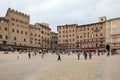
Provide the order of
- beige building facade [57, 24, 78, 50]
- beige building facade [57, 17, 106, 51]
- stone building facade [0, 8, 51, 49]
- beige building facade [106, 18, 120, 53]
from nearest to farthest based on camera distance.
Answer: stone building facade [0, 8, 51, 49]
beige building facade [106, 18, 120, 53]
beige building facade [57, 17, 106, 51]
beige building facade [57, 24, 78, 50]

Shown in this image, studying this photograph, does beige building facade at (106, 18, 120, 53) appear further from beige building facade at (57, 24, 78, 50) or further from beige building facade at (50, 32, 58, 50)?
beige building facade at (50, 32, 58, 50)

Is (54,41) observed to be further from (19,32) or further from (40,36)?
(19,32)

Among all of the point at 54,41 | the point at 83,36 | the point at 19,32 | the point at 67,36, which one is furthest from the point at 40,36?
the point at 83,36

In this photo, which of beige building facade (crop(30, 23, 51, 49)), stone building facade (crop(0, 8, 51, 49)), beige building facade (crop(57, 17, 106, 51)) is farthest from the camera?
beige building facade (crop(57, 17, 106, 51))

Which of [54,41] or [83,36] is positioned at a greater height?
[83,36]

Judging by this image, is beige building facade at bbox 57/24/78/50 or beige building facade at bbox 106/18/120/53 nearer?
beige building facade at bbox 106/18/120/53

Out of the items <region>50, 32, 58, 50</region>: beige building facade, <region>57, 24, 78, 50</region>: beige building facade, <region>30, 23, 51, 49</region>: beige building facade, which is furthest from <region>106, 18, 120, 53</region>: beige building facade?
→ <region>50, 32, 58, 50</region>: beige building facade

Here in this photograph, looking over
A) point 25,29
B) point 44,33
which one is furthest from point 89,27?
point 25,29

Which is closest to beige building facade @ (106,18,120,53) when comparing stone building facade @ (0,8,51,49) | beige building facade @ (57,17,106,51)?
beige building facade @ (57,17,106,51)

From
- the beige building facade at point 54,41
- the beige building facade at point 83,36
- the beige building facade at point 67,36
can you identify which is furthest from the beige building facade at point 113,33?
the beige building facade at point 54,41

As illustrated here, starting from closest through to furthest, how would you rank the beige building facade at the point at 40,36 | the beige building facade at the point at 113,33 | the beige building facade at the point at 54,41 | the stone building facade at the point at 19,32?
1. the stone building facade at the point at 19,32
2. the beige building facade at the point at 113,33
3. the beige building facade at the point at 40,36
4. the beige building facade at the point at 54,41

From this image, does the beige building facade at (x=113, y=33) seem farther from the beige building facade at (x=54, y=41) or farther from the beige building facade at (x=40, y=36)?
the beige building facade at (x=54, y=41)

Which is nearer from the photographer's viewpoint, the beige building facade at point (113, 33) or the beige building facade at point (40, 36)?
the beige building facade at point (113, 33)

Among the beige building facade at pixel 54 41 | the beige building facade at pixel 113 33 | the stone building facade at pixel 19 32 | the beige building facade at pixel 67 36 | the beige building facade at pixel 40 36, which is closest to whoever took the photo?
the stone building facade at pixel 19 32
